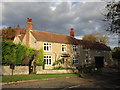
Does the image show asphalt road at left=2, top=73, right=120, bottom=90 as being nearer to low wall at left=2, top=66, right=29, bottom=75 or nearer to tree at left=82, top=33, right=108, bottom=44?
low wall at left=2, top=66, right=29, bottom=75

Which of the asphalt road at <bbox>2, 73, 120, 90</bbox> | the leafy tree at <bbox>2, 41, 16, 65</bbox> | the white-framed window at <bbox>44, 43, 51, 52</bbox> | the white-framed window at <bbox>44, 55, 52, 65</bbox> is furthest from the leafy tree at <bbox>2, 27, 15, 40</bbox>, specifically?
the asphalt road at <bbox>2, 73, 120, 90</bbox>

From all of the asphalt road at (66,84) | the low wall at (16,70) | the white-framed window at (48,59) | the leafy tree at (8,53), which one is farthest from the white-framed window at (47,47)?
the asphalt road at (66,84)

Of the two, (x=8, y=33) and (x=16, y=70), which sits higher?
(x=8, y=33)

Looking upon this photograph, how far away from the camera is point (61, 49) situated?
31.8 metres

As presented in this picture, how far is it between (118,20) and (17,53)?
14877mm

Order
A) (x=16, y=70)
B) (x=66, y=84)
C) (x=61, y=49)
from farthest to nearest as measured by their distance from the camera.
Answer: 1. (x=61, y=49)
2. (x=16, y=70)
3. (x=66, y=84)

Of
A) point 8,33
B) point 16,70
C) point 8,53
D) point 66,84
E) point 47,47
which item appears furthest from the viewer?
point 8,33

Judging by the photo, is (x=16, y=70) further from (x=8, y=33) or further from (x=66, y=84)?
(x=8, y=33)

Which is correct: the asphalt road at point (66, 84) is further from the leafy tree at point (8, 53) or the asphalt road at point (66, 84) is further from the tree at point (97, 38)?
the tree at point (97, 38)

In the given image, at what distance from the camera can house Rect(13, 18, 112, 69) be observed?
29.5 meters

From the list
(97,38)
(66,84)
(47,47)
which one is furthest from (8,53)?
(97,38)

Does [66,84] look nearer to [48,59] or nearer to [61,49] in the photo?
[48,59]

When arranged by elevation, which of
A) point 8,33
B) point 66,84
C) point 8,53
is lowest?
point 66,84

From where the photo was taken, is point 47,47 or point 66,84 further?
point 47,47
